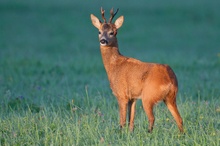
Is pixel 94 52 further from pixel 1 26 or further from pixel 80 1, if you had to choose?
pixel 80 1

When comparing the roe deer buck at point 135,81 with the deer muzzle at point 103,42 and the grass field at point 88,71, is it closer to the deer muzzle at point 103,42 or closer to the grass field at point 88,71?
the deer muzzle at point 103,42

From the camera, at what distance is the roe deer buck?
805 centimetres

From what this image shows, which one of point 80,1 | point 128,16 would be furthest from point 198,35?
point 80,1

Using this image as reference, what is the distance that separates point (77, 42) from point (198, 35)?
18.2 ft

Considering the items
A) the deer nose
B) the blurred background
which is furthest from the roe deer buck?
the blurred background

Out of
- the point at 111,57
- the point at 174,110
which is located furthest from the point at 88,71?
the point at 174,110

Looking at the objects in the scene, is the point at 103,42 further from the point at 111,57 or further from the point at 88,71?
the point at 88,71

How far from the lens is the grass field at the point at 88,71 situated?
7992mm

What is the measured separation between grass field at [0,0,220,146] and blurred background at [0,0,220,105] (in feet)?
0.10

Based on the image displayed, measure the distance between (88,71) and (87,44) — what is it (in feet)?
29.1

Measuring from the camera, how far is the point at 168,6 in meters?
34.3

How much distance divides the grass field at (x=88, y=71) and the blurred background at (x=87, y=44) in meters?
0.03

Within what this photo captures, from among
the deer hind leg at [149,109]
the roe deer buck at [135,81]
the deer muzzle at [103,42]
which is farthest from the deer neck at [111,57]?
the deer hind leg at [149,109]

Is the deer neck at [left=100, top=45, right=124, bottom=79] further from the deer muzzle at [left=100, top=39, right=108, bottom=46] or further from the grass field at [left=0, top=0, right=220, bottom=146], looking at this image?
the grass field at [left=0, top=0, right=220, bottom=146]
